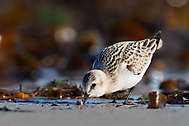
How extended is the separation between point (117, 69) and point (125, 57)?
0.27 meters

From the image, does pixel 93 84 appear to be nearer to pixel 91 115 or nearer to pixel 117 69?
pixel 117 69

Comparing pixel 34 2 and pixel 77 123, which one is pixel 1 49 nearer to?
pixel 34 2

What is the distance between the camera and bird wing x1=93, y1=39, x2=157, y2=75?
498 centimetres

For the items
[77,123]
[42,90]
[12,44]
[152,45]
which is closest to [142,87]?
[152,45]

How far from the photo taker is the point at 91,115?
388cm

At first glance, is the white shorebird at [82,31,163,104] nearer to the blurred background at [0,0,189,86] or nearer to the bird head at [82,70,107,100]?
the bird head at [82,70,107,100]

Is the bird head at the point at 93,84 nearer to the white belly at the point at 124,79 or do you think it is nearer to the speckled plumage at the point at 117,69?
the speckled plumage at the point at 117,69

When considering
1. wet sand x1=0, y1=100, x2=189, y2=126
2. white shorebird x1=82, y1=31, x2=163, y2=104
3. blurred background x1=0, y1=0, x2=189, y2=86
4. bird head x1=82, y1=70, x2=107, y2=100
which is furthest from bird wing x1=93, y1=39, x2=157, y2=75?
blurred background x1=0, y1=0, x2=189, y2=86

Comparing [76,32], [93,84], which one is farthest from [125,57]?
[76,32]

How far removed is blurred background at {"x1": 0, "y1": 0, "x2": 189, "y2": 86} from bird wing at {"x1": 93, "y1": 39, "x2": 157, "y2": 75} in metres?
3.38

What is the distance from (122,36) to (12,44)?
3.21 m

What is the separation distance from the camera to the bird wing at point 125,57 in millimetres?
4984

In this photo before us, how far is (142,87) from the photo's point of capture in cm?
691

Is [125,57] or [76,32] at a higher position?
[76,32]
